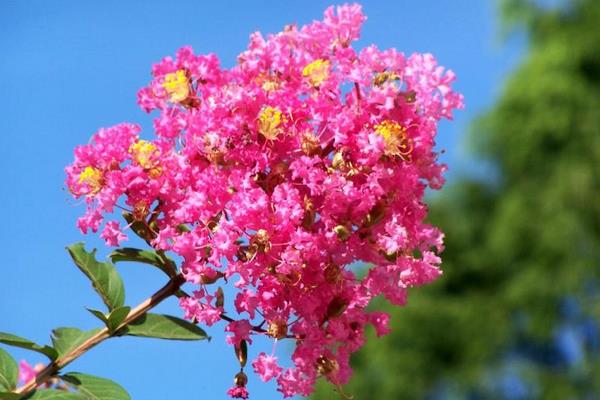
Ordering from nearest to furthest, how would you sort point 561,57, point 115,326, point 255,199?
1. point 255,199
2. point 115,326
3. point 561,57

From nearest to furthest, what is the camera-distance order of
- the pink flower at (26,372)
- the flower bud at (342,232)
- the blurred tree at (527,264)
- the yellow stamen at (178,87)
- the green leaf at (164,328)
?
the flower bud at (342,232)
the green leaf at (164,328)
the yellow stamen at (178,87)
the pink flower at (26,372)
the blurred tree at (527,264)

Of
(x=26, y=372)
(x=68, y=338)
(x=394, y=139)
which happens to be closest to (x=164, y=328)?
(x=68, y=338)

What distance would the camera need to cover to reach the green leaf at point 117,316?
1631 mm

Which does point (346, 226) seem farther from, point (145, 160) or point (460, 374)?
point (460, 374)

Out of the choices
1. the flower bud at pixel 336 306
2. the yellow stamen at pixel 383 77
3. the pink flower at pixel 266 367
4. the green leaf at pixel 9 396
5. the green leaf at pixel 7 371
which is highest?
the yellow stamen at pixel 383 77

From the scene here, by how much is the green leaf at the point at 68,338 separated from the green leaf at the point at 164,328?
9cm

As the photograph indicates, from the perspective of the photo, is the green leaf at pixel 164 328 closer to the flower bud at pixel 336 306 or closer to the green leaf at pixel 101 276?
the green leaf at pixel 101 276

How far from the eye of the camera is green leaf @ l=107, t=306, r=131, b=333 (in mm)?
1631

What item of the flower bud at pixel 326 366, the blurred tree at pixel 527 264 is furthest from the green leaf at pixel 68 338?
the blurred tree at pixel 527 264

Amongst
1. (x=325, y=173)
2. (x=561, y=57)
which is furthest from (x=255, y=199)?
(x=561, y=57)

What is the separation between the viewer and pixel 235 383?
1.62 meters

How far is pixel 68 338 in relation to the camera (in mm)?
1703

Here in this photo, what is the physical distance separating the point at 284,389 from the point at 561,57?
15700 millimetres

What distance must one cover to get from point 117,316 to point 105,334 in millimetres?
63
